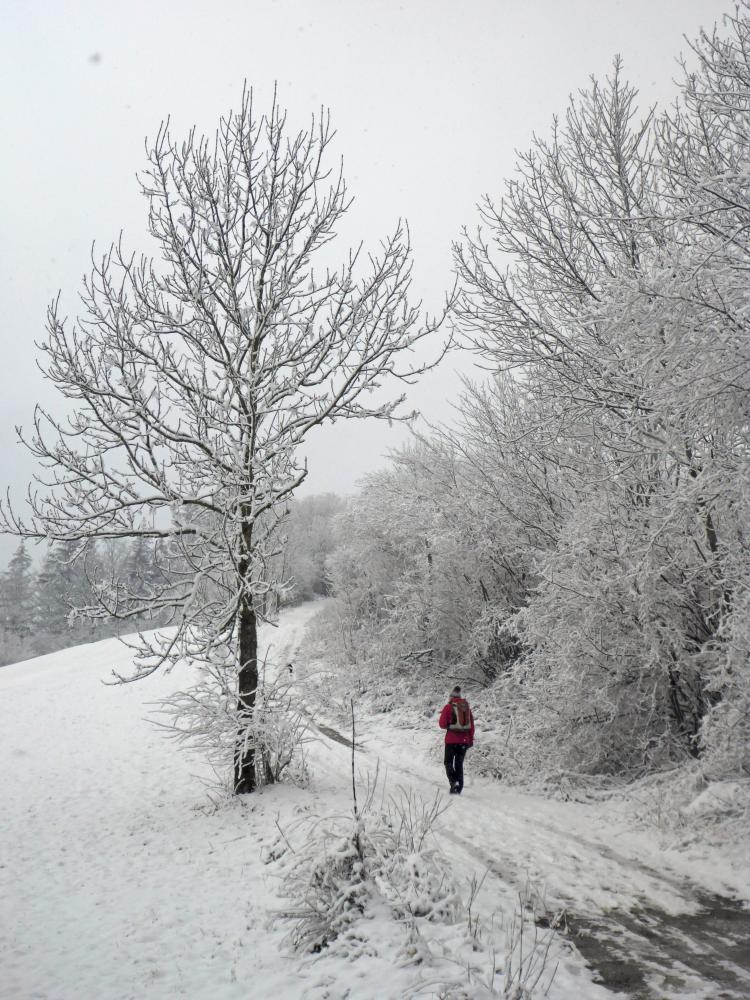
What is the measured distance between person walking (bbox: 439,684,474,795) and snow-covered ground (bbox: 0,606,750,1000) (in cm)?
44

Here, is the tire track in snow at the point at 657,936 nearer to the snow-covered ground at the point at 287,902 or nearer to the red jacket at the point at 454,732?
the snow-covered ground at the point at 287,902

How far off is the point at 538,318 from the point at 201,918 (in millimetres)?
8633

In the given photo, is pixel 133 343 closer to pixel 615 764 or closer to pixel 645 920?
pixel 645 920

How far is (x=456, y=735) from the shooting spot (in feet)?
29.3

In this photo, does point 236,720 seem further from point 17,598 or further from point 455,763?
point 17,598

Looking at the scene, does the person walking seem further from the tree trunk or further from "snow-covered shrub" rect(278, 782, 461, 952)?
"snow-covered shrub" rect(278, 782, 461, 952)

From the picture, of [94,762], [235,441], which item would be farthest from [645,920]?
[94,762]

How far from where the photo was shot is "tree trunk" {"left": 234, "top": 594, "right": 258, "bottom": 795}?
26.9 ft

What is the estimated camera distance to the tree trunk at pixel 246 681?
8211 millimetres

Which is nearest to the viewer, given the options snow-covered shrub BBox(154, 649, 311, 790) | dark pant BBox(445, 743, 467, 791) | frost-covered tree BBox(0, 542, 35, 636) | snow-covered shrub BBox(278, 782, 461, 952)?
snow-covered shrub BBox(278, 782, 461, 952)

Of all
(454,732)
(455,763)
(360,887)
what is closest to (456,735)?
(454,732)

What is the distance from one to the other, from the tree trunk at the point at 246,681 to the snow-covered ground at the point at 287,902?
0.30 meters

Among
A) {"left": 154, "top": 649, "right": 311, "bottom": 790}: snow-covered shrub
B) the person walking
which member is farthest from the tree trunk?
the person walking

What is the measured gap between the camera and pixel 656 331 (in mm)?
5332
